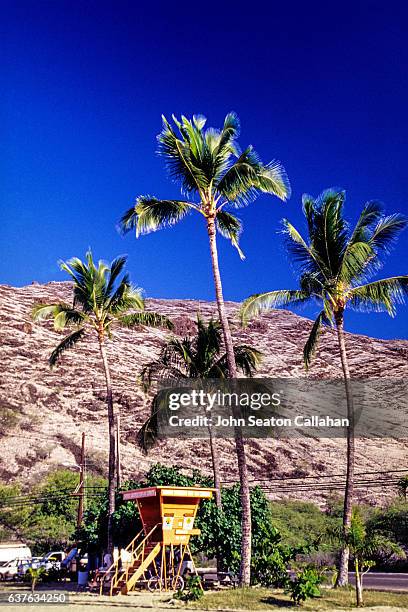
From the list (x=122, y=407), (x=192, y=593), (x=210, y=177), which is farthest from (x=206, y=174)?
(x=122, y=407)

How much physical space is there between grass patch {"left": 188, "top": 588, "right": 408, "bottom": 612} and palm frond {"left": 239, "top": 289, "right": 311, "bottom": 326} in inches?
343

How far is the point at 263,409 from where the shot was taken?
108 ft

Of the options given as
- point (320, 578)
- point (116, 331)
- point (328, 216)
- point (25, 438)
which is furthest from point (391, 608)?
point (116, 331)

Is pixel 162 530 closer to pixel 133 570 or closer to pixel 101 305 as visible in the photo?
pixel 133 570

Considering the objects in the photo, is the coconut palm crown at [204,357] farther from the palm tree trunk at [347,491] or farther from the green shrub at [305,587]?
the green shrub at [305,587]

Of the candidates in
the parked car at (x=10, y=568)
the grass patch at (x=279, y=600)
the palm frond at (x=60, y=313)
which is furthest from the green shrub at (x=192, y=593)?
the parked car at (x=10, y=568)

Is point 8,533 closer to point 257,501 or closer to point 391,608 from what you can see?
point 257,501

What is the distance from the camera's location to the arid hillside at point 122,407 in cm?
6906

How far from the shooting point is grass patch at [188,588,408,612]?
55.5 feet

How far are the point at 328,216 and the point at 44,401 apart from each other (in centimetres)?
6821

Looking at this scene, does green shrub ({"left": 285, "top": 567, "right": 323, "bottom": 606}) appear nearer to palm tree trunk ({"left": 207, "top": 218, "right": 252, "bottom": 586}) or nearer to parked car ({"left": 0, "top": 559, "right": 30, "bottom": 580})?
palm tree trunk ({"left": 207, "top": 218, "right": 252, "bottom": 586})

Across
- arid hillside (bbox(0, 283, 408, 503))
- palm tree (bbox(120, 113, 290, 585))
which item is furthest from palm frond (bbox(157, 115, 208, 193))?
arid hillside (bbox(0, 283, 408, 503))

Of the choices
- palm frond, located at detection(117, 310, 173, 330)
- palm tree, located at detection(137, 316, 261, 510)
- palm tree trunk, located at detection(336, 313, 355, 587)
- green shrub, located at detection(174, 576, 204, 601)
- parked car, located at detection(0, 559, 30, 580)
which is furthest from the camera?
parked car, located at detection(0, 559, 30, 580)

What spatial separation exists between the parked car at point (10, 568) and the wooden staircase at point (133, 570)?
10.8 m
